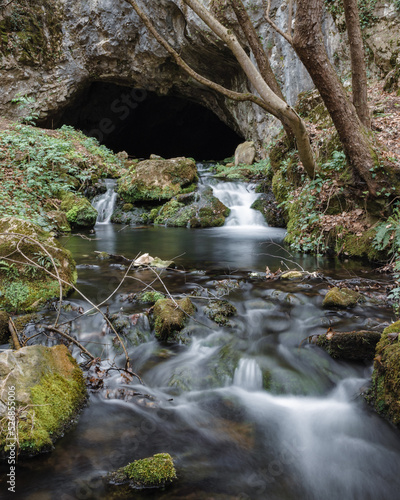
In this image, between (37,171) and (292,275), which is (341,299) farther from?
(37,171)

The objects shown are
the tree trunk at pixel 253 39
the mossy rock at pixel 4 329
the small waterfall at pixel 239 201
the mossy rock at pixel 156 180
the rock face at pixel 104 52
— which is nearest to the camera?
the mossy rock at pixel 4 329

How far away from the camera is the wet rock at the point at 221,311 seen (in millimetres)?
3633

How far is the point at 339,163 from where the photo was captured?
6375 millimetres

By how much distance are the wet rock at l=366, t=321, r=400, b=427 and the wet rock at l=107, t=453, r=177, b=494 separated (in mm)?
1451

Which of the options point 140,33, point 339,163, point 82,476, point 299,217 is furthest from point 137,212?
point 82,476

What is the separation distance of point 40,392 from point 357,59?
6.60m

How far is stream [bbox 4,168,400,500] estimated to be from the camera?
6.32 ft

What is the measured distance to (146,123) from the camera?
2250 cm

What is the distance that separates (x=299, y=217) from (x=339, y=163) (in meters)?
1.33

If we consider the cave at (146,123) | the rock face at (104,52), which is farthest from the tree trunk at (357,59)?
the cave at (146,123)

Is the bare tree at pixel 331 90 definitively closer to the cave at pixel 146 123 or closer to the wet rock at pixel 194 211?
the wet rock at pixel 194 211

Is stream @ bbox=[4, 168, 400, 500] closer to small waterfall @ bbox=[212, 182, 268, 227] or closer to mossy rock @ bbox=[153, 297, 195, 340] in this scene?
mossy rock @ bbox=[153, 297, 195, 340]

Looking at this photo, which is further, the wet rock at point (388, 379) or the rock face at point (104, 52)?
the rock face at point (104, 52)

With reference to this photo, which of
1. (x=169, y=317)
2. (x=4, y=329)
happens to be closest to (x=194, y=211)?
(x=169, y=317)
